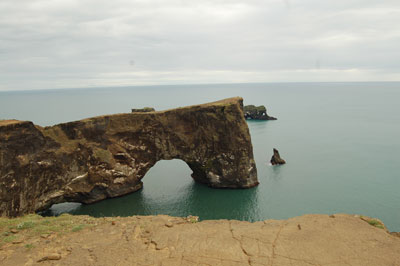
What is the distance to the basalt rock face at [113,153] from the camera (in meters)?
26.9

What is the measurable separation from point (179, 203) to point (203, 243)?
850 inches

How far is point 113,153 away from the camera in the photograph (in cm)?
3422

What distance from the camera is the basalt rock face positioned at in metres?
26.9

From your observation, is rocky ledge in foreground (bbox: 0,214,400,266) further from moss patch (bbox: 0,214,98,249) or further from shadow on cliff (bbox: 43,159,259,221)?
shadow on cliff (bbox: 43,159,259,221)

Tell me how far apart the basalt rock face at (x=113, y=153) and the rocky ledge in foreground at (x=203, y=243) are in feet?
46.0

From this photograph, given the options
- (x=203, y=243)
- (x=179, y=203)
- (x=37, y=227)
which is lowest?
(x=179, y=203)

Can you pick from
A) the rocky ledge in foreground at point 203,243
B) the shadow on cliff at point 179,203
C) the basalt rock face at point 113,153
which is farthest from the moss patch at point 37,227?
the shadow on cliff at point 179,203

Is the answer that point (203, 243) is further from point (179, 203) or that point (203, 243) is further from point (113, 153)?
point (113, 153)

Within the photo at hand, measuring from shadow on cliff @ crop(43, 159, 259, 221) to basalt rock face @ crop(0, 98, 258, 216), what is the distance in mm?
1288

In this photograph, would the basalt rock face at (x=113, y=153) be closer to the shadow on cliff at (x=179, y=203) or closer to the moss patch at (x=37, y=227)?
the shadow on cliff at (x=179, y=203)

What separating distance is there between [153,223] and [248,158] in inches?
931

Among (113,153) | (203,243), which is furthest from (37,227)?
(113,153)

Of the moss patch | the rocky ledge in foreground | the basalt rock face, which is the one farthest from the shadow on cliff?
the rocky ledge in foreground

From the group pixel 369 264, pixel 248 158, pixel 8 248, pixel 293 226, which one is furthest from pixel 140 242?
pixel 248 158
